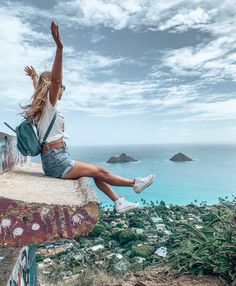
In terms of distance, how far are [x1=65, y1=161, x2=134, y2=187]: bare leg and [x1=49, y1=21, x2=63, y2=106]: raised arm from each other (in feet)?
1.99

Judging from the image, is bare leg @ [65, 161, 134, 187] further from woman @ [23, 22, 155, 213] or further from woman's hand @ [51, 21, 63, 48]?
woman's hand @ [51, 21, 63, 48]

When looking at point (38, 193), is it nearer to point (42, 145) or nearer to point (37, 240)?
point (37, 240)

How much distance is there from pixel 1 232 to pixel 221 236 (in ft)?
9.88

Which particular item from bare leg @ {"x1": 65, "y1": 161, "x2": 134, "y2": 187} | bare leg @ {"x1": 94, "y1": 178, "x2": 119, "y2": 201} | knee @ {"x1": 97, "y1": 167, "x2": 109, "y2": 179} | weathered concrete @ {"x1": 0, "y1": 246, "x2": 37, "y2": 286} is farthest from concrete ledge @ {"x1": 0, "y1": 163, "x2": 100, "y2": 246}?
weathered concrete @ {"x1": 0, "y1": 246, "x2": 37, "y2": 286}

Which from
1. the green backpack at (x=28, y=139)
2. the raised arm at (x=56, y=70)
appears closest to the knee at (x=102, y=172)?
the green backpack at (x=28, y=139)

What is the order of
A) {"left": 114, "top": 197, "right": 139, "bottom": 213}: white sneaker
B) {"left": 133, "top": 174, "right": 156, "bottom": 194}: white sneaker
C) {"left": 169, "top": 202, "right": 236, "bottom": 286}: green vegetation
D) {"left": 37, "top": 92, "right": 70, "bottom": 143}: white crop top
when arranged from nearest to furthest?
{"left": 37, "top": 92, "right": 70, "bottom": 143}: white crop top < {"left": 114, "top": 197, "right": 139, "bottom": 213}: white sneaker < {"left": 133, "top": 174, "right": 156, "bottom": 194}: white sneaker < {"left": 169, "top": 202, "right": 236, "bottom": 286}: green vegetation

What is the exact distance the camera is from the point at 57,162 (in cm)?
341

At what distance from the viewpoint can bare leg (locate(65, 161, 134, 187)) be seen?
3.33 m

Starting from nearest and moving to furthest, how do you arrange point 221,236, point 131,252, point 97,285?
point 221,236, point 97,285, point 131,252

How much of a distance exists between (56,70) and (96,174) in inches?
37.1

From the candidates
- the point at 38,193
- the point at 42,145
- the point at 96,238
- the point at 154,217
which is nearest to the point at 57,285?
the point at 42,145

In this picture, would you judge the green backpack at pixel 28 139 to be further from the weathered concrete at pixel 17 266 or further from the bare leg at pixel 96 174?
the weathered concrete at pixel 17 266

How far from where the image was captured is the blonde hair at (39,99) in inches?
136

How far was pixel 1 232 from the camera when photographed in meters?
2.24
